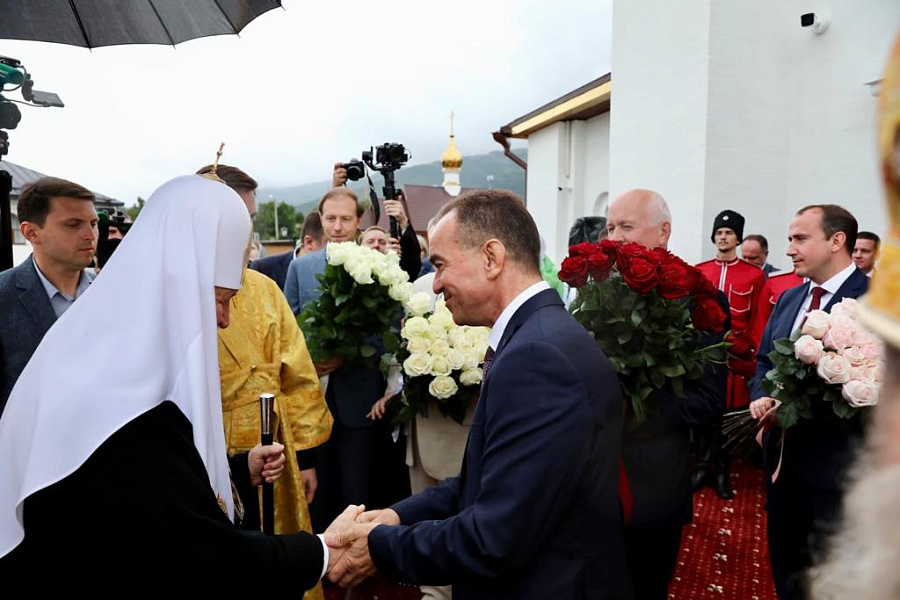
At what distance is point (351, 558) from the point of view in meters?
2.30

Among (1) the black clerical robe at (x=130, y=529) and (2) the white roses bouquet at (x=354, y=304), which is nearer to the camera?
(1) the black clerical robe at (x=130, y=529)

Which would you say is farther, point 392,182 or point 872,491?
point 392,182

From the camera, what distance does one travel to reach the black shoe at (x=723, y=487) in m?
6.45

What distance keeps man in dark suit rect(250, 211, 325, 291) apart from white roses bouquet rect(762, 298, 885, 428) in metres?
4.30

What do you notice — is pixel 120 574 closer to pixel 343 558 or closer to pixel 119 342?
pixel 119 342

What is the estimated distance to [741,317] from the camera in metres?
6.86

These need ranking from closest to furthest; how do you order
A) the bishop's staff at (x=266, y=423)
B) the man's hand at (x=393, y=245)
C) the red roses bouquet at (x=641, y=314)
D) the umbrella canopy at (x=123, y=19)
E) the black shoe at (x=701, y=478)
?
the bishop's staff at (x=266, y=423), the umbrella canopy at (x=123, y=19), the red roses bouquet at (x=641, y=314), the man's hand at (x=393, y=245), the black shoe at (x=701, y=478)

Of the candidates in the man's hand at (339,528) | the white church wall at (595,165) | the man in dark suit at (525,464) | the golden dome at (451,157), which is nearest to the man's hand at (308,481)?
the man's hand at (339,528)

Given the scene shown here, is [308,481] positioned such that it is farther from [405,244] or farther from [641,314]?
[405,244]

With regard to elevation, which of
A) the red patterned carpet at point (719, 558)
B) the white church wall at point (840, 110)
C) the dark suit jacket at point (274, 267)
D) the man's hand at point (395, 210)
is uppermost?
the white church wall at point (840, 110)

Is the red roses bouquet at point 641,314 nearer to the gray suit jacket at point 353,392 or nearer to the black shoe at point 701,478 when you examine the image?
the gray suit jacket at point 353,392

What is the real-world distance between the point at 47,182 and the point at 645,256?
347 centimetres

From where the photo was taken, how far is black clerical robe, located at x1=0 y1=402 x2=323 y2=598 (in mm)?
1670

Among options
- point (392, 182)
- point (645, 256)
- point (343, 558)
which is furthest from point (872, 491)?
point (392, 182)
